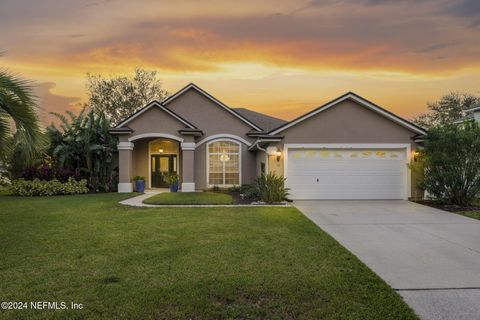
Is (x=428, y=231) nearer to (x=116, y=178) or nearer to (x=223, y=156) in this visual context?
(x=223, y=156)

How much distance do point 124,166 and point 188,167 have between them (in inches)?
131

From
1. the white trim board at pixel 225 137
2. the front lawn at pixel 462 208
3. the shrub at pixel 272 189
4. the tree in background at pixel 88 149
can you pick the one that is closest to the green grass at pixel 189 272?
the shrub at pixel 272 189

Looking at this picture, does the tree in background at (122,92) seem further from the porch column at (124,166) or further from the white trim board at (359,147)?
the white trim board at (359,147)

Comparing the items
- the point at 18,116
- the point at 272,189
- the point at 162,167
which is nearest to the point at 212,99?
the point at 162,167

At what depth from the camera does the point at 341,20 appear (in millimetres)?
13992

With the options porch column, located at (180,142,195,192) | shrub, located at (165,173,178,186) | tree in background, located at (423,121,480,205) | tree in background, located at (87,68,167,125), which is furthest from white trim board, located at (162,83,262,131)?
tree in background, located at (87,68,167,125)

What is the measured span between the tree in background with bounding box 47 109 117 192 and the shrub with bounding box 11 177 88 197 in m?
0.99

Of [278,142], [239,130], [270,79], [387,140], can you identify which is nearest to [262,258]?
[278,142]

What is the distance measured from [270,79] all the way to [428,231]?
45.7 ft

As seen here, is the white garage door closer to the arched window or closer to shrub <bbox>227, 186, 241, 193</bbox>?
shrub <bbox>227, 186, 241, 193</bbox>

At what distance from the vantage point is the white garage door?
47.7 feet

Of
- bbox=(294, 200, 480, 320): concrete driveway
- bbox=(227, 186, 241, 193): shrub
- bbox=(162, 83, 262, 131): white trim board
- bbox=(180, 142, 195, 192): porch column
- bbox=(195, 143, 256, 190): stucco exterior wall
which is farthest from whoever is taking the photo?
bbox=(162, 83, 262, 131): white trim board

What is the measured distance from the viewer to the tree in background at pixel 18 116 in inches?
240

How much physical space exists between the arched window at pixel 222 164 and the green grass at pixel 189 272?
10.3 metres
